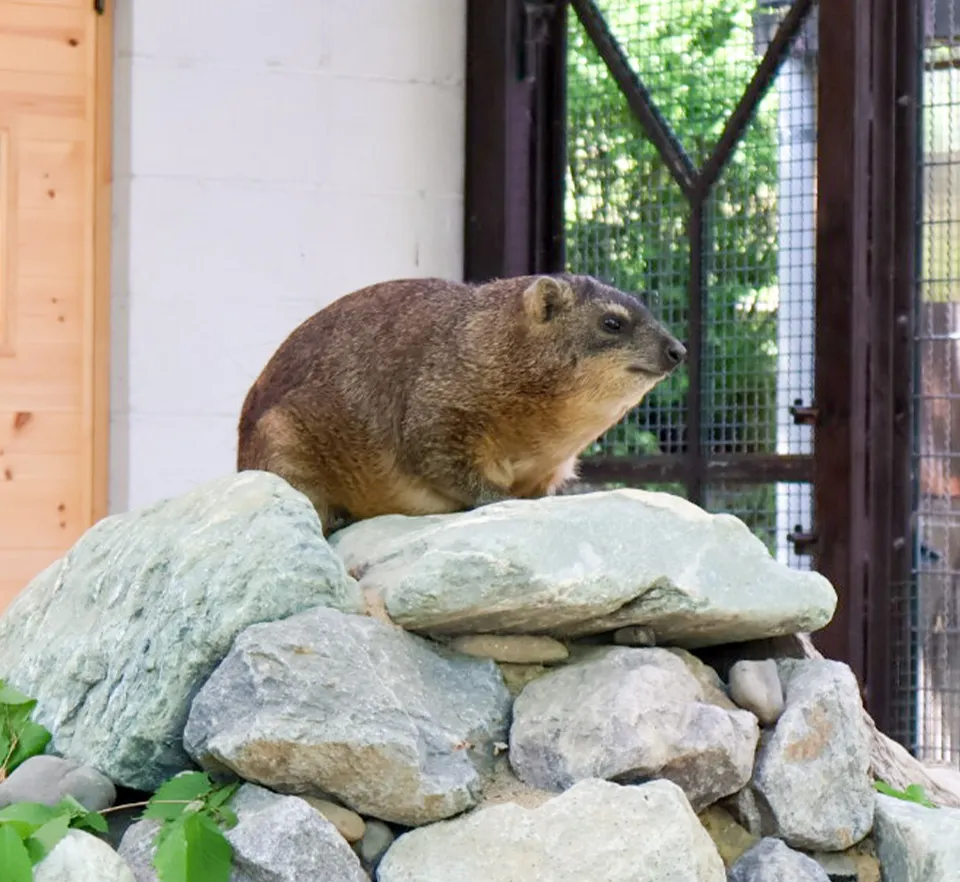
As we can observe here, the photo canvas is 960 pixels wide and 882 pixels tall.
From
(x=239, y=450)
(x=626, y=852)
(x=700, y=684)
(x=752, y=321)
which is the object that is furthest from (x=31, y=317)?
(x=626, y=852)

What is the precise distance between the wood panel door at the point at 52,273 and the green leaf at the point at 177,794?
8.93ft

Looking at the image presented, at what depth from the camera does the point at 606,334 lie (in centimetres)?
381

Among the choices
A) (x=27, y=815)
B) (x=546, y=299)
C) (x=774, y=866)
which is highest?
(x=546, y=299)

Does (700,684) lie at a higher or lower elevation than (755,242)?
lower

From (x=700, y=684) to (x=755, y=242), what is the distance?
2378 millimetres

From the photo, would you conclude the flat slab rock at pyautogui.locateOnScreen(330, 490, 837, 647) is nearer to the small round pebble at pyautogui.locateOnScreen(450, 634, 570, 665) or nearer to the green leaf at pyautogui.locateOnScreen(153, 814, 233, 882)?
the small round pebble at pyautogui.locateOnScreen(450, 634, 570, 665)

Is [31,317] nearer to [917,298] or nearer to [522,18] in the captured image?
[522,18]

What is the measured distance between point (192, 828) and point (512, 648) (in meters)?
0.69

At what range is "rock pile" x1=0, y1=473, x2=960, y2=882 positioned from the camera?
2.66m

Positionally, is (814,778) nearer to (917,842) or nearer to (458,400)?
(917,842)

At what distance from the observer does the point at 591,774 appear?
110 inches

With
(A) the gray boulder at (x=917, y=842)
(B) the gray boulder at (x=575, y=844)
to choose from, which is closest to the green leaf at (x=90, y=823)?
(B) the gray boulder at (x=575, y=844)

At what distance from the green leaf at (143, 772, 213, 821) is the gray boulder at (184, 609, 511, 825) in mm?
37

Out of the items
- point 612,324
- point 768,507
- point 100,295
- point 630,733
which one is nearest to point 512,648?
point 630,733
